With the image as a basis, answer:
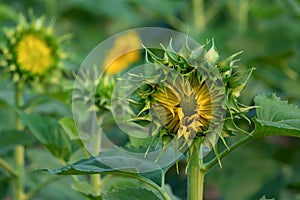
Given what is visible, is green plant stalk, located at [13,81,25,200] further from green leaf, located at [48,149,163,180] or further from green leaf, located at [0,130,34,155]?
green leaf, located at [48,149,163,180]

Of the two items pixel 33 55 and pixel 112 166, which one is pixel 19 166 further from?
pixel 112 166

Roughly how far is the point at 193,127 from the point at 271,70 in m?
1.49

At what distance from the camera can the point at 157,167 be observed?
1.01m

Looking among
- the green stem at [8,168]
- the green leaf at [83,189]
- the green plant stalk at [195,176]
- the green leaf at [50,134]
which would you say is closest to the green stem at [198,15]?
the green stem at [8,168]

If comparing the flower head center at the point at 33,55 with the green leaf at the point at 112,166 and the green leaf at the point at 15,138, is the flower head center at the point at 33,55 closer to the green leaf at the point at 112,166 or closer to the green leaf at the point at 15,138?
the green leaf at the point at 15,138

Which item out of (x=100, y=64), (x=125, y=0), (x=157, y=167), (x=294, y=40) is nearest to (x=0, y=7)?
(x=100, y=64)

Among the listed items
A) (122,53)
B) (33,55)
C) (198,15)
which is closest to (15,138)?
(33,55)

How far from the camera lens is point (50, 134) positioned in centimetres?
129

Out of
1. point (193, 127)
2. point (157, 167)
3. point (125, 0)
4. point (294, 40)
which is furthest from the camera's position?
point (125, 0)

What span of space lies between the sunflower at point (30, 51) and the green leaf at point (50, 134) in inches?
10.3

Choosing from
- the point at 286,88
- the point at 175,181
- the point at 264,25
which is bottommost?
the point at 175,181

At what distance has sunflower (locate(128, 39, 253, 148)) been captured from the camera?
862 mm

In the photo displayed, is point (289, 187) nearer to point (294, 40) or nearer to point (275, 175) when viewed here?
point (275, 175)

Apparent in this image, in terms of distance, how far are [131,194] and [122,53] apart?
1.49m
